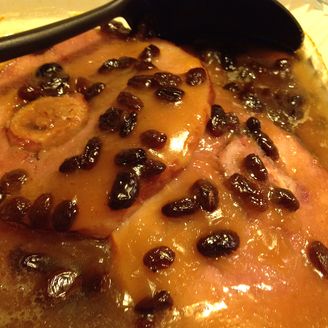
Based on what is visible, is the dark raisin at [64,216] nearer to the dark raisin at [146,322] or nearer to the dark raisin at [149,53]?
the dark raisin at [146,322]

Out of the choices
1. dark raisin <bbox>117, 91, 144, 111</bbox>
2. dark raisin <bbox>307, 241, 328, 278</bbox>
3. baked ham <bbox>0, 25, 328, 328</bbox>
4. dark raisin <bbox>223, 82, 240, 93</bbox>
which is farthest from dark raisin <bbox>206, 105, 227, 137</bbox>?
dark raisin <bbox>307, 241, 328, 278</bbox>

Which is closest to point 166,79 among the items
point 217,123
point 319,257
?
point 217,123

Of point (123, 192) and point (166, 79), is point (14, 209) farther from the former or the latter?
point (166, 79)

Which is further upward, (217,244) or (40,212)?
(217,244)

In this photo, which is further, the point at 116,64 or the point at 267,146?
the point at 116,64

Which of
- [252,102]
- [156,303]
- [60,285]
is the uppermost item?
[252,102]

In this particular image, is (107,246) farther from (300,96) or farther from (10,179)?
(300,96)

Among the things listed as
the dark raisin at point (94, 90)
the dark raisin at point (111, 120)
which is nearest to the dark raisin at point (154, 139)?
the dark raisin at point (111, 120)

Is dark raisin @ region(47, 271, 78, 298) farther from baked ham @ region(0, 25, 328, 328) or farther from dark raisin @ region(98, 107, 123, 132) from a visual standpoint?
dark raisin @ region(98, 107, 123, 132)
